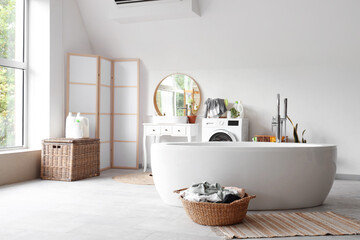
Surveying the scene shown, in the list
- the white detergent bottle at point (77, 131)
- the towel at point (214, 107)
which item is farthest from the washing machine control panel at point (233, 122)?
the white detergent bottle at point (77, 131)

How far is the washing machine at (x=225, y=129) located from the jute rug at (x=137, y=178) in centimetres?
111

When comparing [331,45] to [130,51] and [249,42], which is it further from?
[130,51]

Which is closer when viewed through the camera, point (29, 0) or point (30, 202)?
point (30, 202)

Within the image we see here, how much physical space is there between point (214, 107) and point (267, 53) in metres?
1.15

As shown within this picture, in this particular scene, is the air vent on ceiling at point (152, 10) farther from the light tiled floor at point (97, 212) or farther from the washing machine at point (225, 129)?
the light tiled floor at point (97, 212)

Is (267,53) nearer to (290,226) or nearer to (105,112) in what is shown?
(105,112)

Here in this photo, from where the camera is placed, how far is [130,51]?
274 inches

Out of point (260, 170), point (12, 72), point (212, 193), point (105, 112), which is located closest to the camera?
point (212, 193)

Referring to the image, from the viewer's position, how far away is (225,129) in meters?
6.21

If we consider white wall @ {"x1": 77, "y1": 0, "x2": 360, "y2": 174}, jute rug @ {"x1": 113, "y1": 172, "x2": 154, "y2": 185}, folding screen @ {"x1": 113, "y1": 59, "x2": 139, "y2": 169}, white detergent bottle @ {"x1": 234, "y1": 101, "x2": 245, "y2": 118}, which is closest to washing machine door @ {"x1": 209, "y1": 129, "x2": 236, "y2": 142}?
white detergent bottle @ {"x1": 234, "y1": 101, "x2": 245, "y2": 118}

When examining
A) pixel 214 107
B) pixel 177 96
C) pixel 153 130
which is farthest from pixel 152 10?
pixel 153 130

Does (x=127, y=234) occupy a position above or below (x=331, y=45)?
below

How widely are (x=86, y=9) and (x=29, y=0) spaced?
3.27 ft

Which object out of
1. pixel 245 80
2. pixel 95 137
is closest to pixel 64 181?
pixel 95 137
